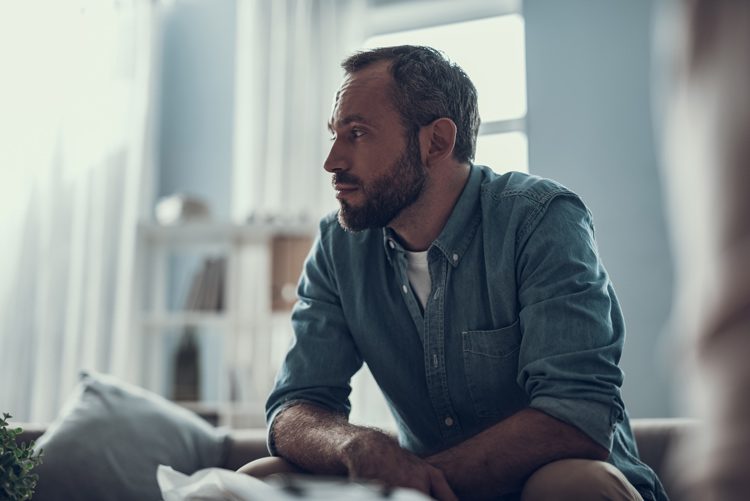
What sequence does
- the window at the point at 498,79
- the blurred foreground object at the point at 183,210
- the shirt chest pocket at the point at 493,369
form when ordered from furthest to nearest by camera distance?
the window at the point at 498,79 → the blurred foreground object at the point at 183,210 → the shirt chest pocket at the point at 493,369

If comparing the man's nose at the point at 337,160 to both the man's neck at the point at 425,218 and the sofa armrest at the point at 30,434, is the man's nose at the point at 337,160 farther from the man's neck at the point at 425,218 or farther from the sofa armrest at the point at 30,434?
the sofa armrest at the point at 30,434

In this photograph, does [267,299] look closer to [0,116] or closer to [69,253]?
[69,253]

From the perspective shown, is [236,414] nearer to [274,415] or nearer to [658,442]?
[274,415]

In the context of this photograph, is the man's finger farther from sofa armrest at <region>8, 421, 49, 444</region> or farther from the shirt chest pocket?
sofa armrest at <region>8, 421, 49, 444</region>

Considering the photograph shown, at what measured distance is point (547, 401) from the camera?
1217mm

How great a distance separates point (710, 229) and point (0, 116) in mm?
3405

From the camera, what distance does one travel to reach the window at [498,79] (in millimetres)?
3475

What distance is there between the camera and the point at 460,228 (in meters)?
1.53

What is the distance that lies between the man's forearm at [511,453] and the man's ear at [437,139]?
24.9 inches

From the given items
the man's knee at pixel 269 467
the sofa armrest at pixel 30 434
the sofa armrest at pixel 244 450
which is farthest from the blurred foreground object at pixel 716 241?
the sofa armrest at pixel 30 434

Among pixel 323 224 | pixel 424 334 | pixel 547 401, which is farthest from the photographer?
pixel 323 224

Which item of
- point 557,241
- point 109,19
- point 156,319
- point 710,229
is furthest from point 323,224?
point 109,19

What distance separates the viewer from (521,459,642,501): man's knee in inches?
42.0

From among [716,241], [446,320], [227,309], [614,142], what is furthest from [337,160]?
[614,142]
